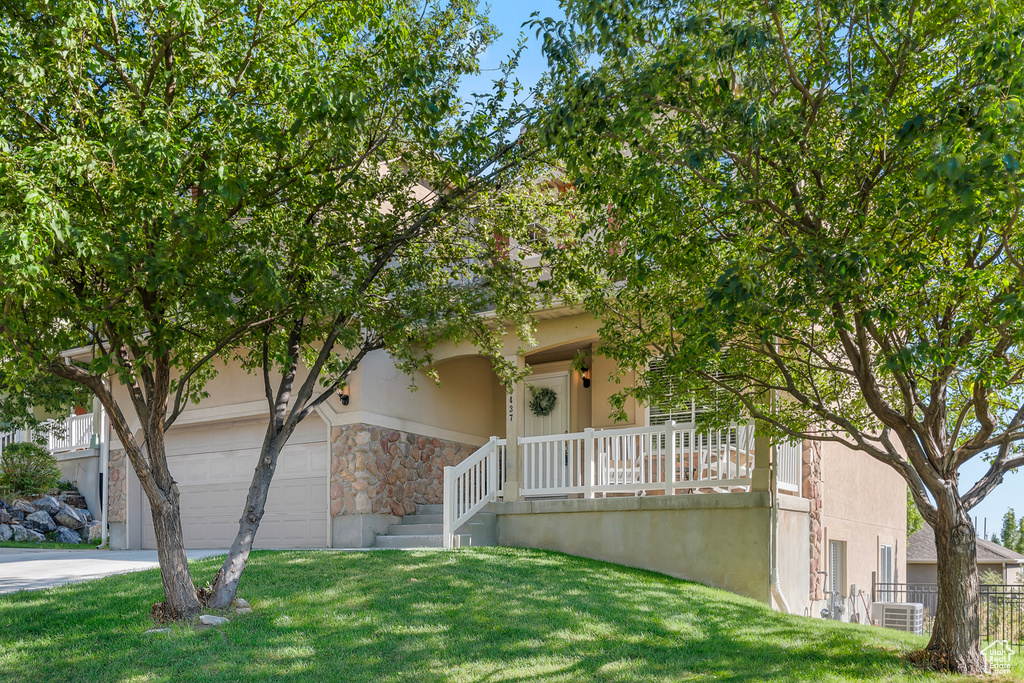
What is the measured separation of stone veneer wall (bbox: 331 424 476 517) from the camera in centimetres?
1307

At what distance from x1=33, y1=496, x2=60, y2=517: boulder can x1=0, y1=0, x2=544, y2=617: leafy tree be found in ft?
38.1

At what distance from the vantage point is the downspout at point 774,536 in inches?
415

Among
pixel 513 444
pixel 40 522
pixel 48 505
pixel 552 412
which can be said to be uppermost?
pixel 552 412

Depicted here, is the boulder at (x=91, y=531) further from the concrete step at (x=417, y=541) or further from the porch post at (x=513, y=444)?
the porch post at (x=513, y=444)

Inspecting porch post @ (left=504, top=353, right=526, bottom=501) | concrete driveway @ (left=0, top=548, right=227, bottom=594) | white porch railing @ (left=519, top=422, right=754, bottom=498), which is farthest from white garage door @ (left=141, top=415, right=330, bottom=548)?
white porch railing @ (left=519, top=422, right=754, bottom=498)

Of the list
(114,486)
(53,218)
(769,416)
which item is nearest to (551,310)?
(769,416)

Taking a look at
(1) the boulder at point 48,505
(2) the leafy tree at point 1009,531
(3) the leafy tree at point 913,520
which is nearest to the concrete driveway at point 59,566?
(1) the boulder at point 48,505

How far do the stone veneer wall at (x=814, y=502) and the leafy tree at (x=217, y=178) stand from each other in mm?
6453

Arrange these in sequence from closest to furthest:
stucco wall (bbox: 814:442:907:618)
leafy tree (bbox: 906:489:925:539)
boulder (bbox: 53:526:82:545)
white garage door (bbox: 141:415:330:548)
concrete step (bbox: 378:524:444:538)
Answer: concrete step (bbox: 378:524:444:538)
stucco wall (bbox: 814:442:907:618)
white garage door (bbox: 141:415:330:548)
boulder (bbox: 53:526:82:545)
leafy tree (bbox: 906:489:925:539)

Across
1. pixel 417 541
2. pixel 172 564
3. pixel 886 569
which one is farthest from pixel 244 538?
pixel 886 569

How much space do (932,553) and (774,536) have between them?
2133cm

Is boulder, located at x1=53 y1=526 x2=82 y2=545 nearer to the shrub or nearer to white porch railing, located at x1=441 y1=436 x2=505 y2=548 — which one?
the shrub

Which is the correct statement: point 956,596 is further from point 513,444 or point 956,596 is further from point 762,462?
point 513,444

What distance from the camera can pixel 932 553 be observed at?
1122 inches
